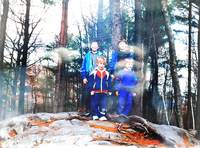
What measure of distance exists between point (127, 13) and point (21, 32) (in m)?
5.21

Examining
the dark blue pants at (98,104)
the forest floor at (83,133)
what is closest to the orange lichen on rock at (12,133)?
the forest floor at (83,133)

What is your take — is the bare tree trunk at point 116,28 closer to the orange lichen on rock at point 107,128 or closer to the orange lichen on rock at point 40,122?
the orange lichen on rock at point 107,128

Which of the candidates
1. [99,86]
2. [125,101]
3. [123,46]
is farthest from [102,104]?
[123,46]

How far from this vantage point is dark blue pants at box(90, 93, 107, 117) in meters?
8.53

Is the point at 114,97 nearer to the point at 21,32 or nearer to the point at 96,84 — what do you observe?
the point at 96,84

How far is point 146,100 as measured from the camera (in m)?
19.4

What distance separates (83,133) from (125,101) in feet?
6.05

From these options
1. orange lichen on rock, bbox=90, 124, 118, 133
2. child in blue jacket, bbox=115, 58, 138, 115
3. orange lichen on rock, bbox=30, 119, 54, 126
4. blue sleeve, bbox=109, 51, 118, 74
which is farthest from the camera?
child in blue jacket, bbox=115, 58, 138, 115

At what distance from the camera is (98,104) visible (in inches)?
336

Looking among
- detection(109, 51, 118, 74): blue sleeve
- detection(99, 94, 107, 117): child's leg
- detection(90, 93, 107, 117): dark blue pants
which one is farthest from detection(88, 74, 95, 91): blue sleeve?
detection(109, 51, 118, 74): blue sleeve

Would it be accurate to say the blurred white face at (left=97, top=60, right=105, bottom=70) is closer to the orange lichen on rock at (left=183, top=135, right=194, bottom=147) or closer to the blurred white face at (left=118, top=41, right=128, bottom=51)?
the blurred white face at (left=118, top=41, right=128, bottom=51)

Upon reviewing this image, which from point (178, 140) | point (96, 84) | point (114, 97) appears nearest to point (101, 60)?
point (96, 84)

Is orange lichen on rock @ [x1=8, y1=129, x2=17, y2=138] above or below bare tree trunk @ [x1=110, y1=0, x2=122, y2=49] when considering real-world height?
below

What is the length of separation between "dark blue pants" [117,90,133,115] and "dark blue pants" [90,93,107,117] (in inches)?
17.9
